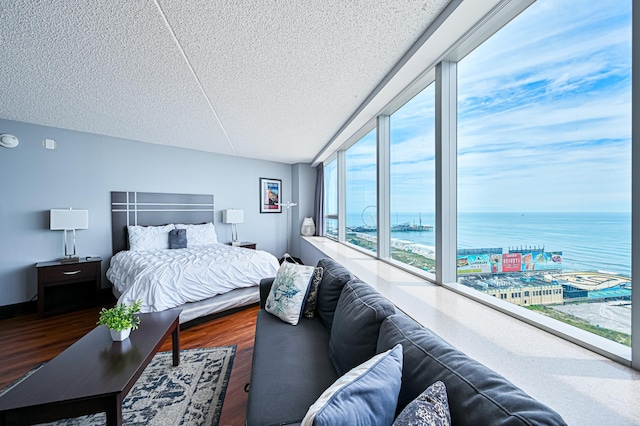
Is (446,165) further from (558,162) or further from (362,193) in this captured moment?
(362,193)

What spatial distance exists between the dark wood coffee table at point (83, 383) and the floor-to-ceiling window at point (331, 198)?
3.61m

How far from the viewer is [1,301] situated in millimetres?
2994

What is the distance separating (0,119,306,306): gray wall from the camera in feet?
10.1

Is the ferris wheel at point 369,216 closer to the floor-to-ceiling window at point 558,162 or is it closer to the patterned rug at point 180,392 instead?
the floor-to-ceiling window at point 558,162

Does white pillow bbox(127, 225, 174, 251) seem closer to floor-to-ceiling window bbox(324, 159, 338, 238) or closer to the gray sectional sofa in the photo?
the gray sectional sofa

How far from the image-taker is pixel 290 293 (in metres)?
1.88

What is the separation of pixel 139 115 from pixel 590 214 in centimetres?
406

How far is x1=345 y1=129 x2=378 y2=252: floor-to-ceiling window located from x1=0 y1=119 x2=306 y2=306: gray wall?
2628mm

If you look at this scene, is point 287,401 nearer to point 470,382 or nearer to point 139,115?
point 470,382

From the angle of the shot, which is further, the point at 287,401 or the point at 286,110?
the point at 286,110

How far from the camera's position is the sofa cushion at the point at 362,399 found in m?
0.62

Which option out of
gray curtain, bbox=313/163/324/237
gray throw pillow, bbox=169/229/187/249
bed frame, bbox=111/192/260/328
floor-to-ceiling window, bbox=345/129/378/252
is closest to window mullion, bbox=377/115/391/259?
floor-to-ceiling window, bbox=345/129/378/252

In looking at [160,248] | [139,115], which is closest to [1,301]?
[160,248]

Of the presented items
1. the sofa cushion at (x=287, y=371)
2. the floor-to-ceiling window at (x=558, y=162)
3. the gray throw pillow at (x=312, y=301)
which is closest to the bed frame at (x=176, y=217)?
the sofa cushion at (x=287, y=371)
